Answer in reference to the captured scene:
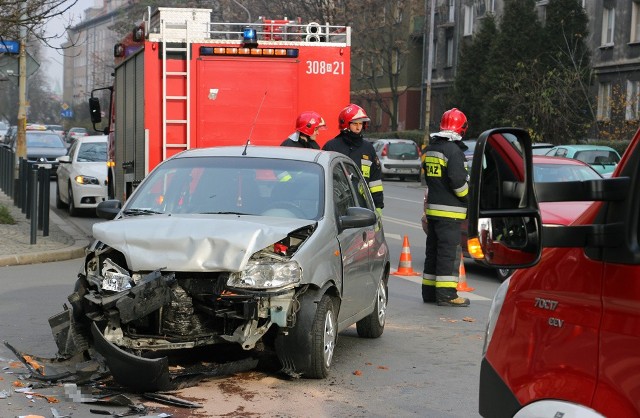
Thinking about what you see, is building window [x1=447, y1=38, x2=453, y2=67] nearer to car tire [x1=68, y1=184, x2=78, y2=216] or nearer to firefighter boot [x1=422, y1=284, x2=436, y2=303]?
car tire [x1=68, y1=184, x2=78, y2=216]

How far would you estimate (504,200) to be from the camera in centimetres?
292

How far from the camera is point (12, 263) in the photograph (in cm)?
1423

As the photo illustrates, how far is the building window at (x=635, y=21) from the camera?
42.7m

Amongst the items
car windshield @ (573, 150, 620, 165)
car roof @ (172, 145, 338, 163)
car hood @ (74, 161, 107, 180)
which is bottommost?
car hood @ (74, 161, 107, 180)

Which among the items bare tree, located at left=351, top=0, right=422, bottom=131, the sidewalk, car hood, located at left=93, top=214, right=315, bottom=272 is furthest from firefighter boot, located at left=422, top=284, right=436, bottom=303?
bare tree, located at left=351, top=0, right=422, bottom=131

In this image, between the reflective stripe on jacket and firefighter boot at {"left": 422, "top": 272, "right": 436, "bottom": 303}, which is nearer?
the reflective stripe on jacket

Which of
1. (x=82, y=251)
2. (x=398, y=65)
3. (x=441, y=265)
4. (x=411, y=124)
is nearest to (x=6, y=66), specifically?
(x=82, y=251)

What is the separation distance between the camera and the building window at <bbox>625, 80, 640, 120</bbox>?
33875 mm

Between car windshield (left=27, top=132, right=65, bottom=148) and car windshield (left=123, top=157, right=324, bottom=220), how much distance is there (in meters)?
28.9

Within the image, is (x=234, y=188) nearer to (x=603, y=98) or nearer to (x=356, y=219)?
(x=356, y=219)

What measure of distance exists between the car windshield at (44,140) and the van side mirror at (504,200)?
113ft

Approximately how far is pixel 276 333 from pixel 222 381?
0.50 m

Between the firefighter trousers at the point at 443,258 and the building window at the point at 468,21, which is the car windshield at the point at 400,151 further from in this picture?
the firefighter trousers at the point at 443,258

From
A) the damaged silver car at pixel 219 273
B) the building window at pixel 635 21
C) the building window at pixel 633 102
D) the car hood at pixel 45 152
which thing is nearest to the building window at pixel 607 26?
the building window at pixel 635 21
